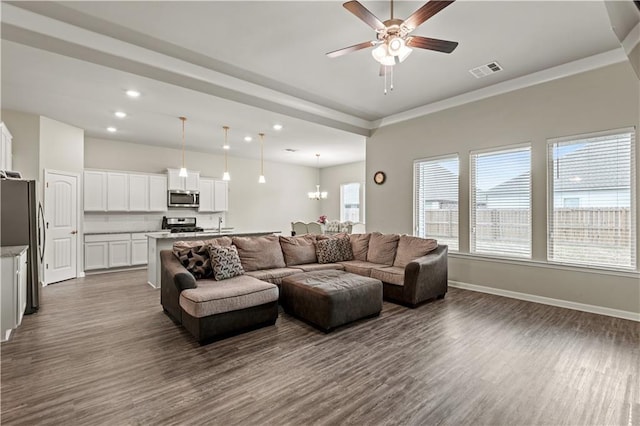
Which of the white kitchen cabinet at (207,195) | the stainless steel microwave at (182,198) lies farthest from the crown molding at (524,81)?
the stainless steel microwave at (182,198)

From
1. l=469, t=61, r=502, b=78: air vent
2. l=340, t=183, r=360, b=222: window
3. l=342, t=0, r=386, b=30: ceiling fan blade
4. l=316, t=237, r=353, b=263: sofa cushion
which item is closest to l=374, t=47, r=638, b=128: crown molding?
l=469, t=61, r=502, b=78: air vent

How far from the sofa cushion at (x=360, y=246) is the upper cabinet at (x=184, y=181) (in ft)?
14.9

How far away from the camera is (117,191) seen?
6.52m

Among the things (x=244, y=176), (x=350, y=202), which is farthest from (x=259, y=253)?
(x=350, y=202)

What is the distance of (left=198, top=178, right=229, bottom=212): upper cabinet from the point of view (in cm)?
779

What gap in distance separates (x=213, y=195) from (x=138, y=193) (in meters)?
1.73

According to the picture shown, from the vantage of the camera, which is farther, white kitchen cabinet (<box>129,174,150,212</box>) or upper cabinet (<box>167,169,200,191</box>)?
upper cabinet (<box>167,169,200,191</box>)

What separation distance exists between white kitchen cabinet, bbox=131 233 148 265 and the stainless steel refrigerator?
282 cm

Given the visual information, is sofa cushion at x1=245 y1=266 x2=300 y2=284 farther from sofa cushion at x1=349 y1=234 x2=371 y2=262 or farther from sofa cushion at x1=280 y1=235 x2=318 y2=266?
sofa cushion at x1=349 y1=234 x2=371 y2=262

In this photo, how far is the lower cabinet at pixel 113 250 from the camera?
20.1 ft

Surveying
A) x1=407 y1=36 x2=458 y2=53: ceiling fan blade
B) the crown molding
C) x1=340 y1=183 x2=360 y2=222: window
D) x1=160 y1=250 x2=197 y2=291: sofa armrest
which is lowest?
x1=160 y1=250 x2=197 y2=291: sofa armrest

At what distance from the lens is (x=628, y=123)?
3557 millimetres

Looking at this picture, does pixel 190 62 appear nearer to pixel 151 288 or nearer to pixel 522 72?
pixel 151 288

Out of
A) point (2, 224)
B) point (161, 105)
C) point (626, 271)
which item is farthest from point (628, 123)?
point (2, 224)
